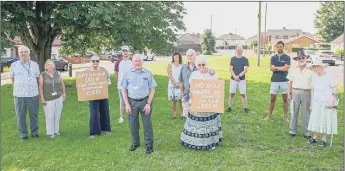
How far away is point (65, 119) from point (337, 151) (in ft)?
22.3

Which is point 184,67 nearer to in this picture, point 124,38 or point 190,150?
point 190,150

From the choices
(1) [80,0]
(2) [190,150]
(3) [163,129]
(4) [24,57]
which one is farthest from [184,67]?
(1) [80,0]

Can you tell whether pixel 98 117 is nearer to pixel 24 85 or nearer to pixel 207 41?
pixel 24 85

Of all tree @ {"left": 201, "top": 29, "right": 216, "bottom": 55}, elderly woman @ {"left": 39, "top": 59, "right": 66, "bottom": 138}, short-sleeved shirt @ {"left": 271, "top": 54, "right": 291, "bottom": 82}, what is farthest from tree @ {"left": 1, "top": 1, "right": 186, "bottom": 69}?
tree @ {"left": 201, "top": 29, "right": 216, "bottom": 55}

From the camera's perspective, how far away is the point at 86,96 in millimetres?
7754

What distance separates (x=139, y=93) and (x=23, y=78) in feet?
8.62

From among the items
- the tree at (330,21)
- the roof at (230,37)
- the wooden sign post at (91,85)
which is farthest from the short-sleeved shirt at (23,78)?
the roof at (230,37)

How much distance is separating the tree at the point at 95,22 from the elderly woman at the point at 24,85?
520cm

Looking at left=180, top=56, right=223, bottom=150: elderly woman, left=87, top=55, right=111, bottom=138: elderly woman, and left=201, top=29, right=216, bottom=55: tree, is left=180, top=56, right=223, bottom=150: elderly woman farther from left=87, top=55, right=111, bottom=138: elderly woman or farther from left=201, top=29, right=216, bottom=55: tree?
left=201, top=29, right=216, bottom=55: tree

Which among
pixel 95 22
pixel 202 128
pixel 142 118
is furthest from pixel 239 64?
pixel 95 22

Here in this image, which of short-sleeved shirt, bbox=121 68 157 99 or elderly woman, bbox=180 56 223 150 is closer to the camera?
short-sleeved shirt, bbox=121 68 157 99

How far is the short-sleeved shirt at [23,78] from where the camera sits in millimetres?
7406

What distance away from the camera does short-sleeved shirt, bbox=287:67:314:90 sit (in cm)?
746

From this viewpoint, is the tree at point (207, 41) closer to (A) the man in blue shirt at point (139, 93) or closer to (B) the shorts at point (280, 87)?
(B) the shorts at point (280, 87)
